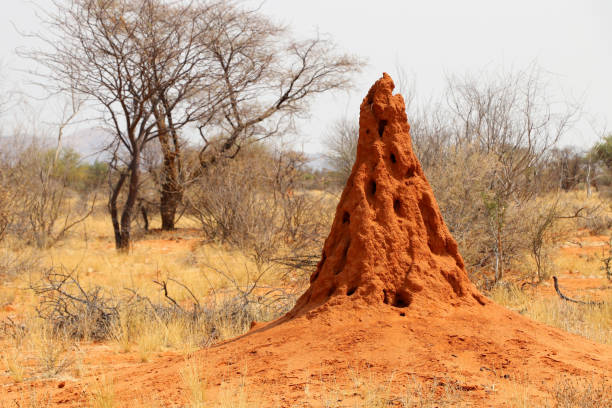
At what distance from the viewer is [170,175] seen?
48.9ft

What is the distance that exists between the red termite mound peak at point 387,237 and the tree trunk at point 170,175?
10269mm

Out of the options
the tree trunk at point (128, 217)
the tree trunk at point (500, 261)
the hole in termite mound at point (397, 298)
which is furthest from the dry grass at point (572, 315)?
the tree trunk at point (128, 217)

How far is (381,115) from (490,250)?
4.62 m

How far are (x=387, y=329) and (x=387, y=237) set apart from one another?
0.71 metres

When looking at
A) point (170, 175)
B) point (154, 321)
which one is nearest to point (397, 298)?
point (154, 321)

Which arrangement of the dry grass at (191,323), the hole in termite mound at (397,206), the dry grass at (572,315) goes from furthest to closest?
1. the dry grass at (572,315)
2. the hole in termite mound at (397,206)
3. the dry grass at (191,323)

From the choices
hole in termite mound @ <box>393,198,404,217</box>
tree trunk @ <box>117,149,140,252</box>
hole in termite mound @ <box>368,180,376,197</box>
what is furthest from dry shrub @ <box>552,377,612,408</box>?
tree trunk @ <box>117,149,140,252</box>

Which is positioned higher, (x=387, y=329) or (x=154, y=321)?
(x=387, y=329)

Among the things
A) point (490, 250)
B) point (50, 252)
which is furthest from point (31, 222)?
point (490, 250)

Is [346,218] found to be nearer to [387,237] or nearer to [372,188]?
[372,188]

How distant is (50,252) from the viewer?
36.4 feet

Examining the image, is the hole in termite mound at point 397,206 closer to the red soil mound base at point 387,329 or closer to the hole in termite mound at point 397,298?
the red soil mound base at point 387,329

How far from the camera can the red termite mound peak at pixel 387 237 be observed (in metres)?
3.59

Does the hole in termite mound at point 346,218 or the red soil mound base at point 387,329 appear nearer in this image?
the red soil mound base at point 387,329
